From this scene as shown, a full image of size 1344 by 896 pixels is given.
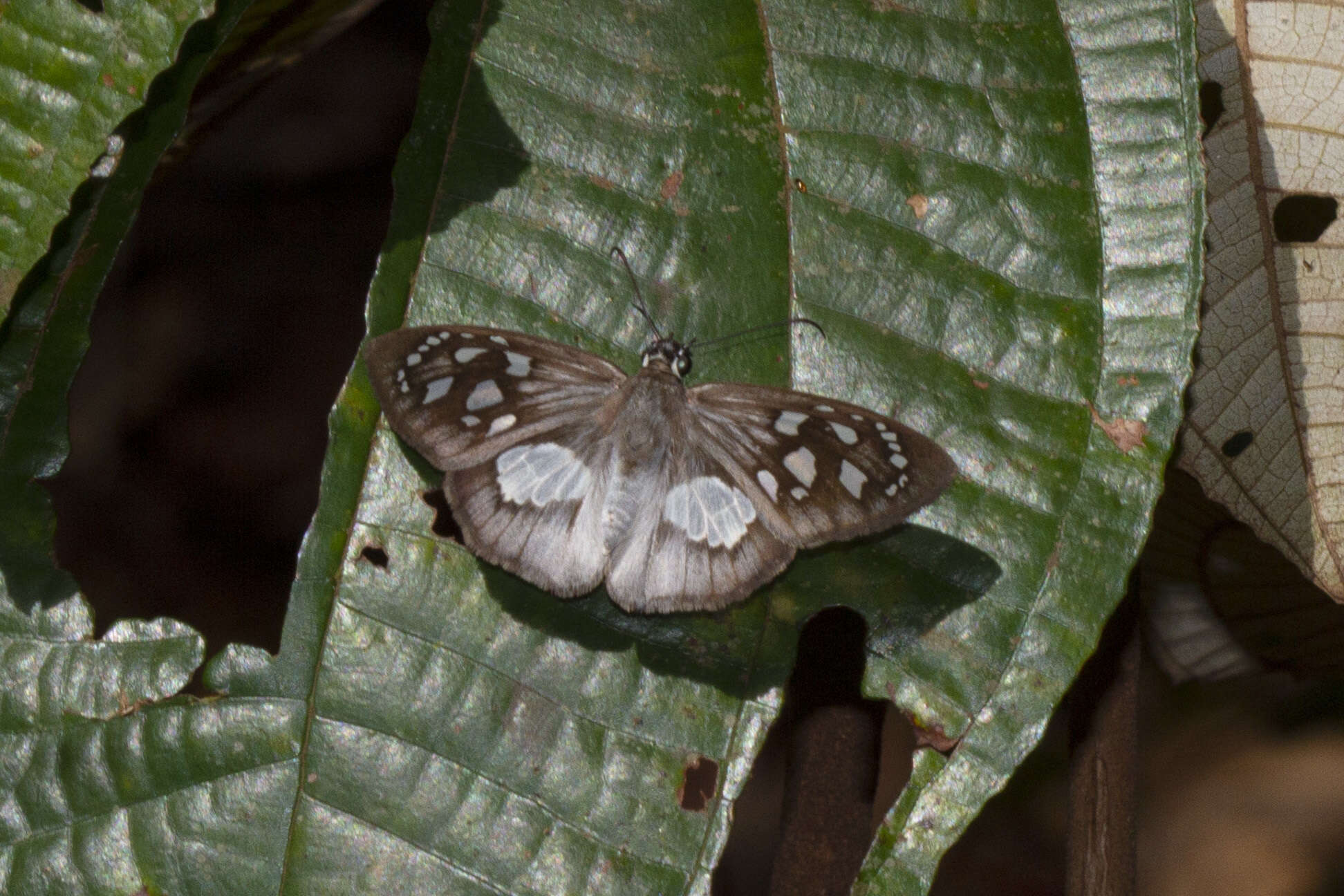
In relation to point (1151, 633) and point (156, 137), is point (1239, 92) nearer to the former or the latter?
point (1151, 633)

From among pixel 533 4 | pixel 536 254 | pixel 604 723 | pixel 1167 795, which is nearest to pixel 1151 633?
pixel 1167 795


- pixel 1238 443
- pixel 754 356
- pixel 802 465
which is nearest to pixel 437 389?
pixel 754 356

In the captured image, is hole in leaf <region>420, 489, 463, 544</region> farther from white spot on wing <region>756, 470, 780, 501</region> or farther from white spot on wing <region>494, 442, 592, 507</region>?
white spot on wing <region>756, 470, 780, 501</region>

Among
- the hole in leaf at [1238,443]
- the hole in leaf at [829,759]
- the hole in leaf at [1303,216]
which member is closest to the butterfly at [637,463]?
the hole in leaf at [829,759]

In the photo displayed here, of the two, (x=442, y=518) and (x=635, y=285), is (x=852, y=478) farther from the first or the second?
(x=442, y=518)

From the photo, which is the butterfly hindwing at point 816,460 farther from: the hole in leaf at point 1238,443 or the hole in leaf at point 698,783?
the hole in leaf at point 1238,443
